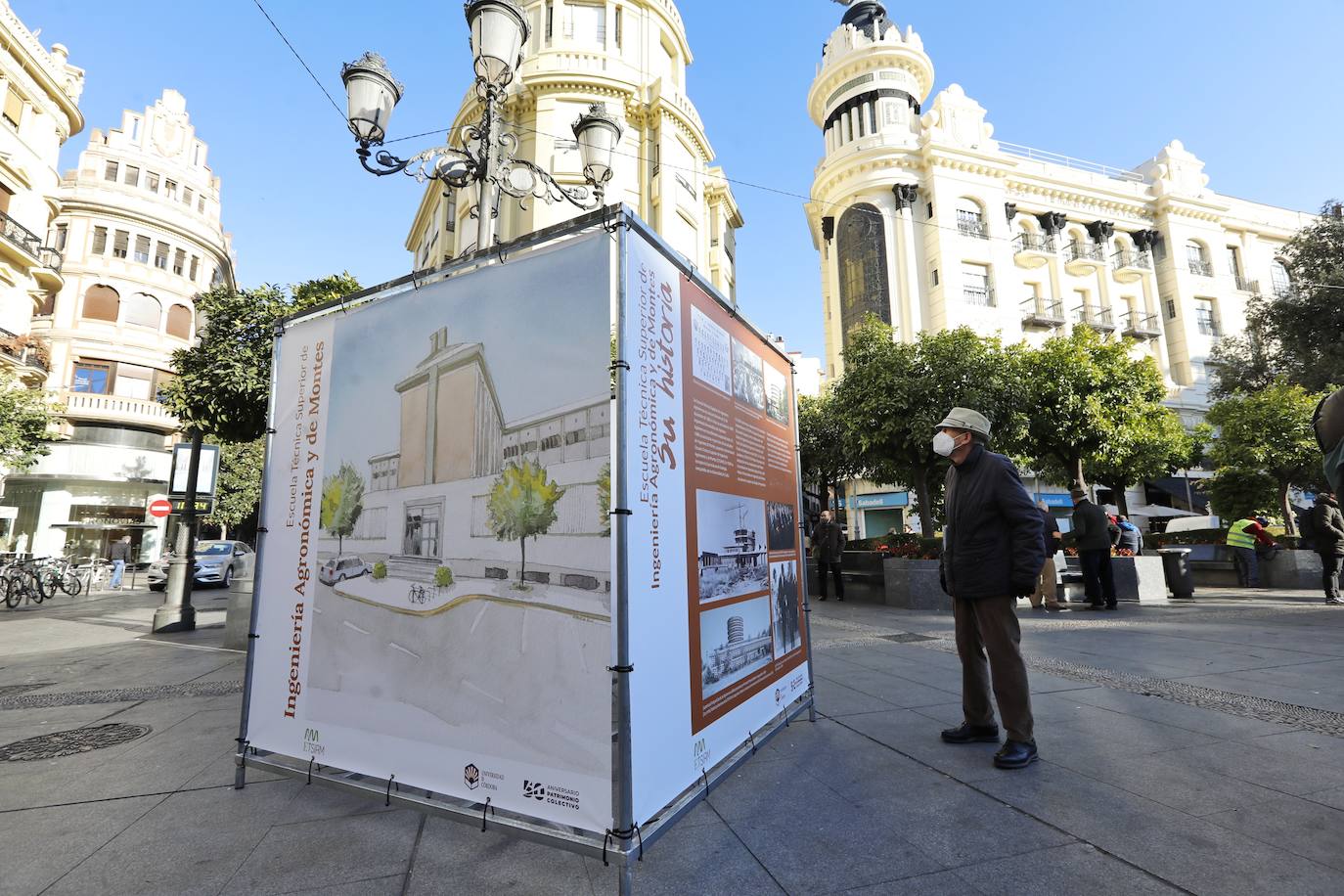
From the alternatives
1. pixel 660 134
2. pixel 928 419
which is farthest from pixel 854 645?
pixel 660 134

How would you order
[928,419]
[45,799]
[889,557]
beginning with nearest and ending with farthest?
[45,799], [889,557], [928,419]

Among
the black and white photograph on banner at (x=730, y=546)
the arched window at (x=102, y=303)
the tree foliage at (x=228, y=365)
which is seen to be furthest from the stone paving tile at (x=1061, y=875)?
the arched window at (x=102, y=303)

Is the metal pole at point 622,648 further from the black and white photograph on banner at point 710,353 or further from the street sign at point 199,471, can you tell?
the street sign at point 199,471

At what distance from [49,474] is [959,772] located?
37.7 m

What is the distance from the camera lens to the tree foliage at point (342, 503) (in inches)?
122

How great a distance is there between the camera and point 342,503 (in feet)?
10.3

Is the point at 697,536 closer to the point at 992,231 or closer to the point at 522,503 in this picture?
the point at 522,503

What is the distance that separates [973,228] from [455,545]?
3810 centimetres

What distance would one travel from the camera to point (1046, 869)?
7.63 ft

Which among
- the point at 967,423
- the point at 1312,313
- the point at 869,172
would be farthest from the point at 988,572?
the point at 869,172

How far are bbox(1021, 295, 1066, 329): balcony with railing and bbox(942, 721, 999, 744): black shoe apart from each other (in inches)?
1426

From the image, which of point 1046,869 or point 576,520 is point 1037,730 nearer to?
point 1046,869

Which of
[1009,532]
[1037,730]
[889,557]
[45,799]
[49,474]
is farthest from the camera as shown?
[49,474]

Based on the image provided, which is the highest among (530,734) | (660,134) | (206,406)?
(660,134)
